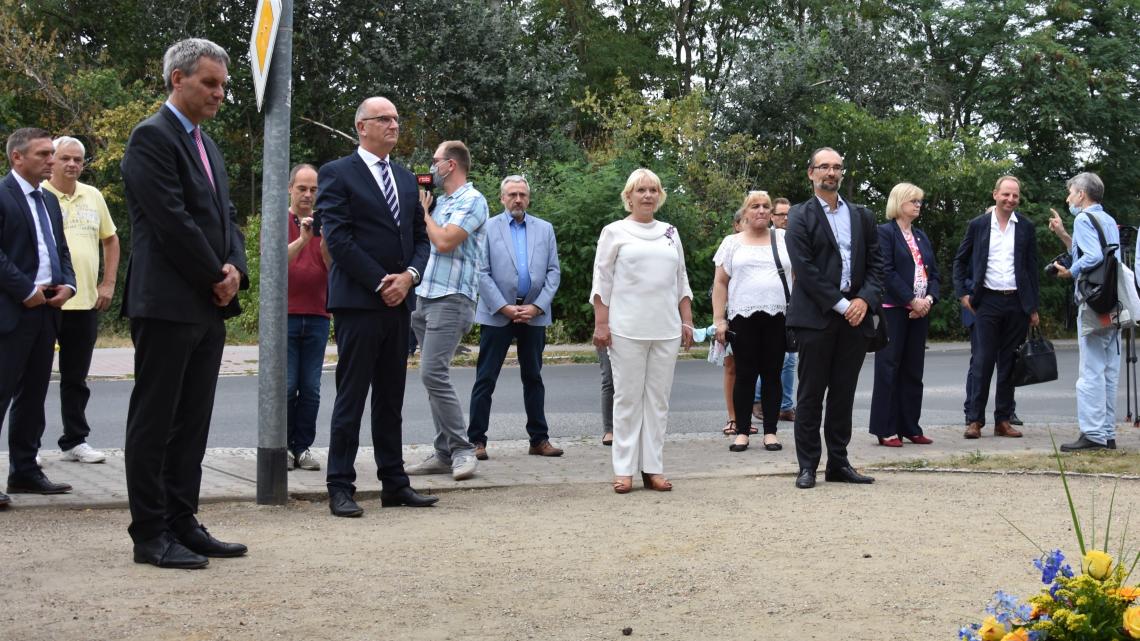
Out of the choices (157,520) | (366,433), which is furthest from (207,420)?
(366,433)

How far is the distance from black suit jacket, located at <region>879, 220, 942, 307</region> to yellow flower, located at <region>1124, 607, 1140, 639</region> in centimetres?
745

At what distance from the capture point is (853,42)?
29.5m

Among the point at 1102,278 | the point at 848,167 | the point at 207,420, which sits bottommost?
the point at 207,420

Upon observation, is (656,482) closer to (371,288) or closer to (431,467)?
(431,467)

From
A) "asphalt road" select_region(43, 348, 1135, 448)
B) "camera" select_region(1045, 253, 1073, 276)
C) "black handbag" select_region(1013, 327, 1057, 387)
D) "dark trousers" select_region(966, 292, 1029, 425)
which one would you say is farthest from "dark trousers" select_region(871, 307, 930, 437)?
"asphalt road" select_region(43, 348, 1135, 448)

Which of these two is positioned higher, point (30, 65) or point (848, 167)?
point (30, 65)

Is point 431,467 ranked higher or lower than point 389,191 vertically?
lower

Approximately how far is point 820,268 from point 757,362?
1.99m

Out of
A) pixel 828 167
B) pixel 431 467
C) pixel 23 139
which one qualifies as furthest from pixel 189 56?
pixel 828 167

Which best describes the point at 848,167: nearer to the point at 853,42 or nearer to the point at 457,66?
the point at 853,42

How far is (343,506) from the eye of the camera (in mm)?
7008

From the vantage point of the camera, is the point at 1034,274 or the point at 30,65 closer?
the point at 1034,274

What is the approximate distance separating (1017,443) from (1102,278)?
156 cm

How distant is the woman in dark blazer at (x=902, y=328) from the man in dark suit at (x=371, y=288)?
14.6 feet
